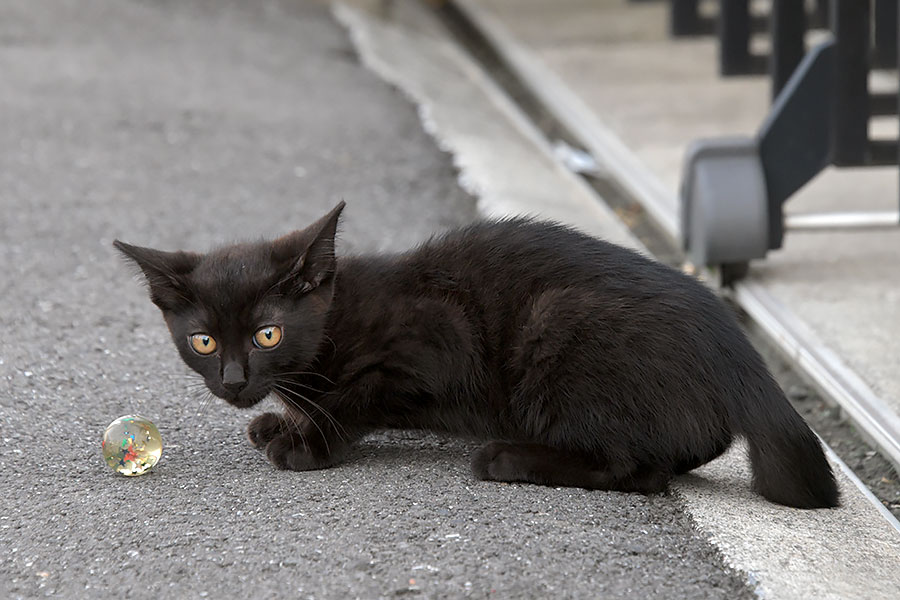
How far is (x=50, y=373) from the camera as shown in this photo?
330 centimetres

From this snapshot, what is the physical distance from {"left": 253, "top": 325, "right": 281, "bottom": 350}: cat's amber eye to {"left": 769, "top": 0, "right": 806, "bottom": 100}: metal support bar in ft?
9.56

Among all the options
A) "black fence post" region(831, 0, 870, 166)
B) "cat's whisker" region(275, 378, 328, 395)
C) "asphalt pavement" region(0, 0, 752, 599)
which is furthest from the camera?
"black fence post" region(831, 0, 870, 166)

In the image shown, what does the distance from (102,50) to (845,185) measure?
182 inches

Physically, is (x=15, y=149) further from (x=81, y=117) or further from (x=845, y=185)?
(x=845, y=185)

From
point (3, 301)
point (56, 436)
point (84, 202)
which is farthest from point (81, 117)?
point (56, 436)

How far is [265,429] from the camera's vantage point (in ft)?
9.48

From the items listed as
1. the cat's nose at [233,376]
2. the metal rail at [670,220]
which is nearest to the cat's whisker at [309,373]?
the cat's nose at [233,376]

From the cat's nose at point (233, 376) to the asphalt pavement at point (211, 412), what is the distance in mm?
235

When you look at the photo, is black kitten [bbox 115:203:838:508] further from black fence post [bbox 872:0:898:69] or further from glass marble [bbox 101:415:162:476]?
black fence post [bbox 872:0:898:69]

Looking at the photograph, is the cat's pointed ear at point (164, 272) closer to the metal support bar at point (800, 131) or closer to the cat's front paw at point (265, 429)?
the cat's front paw at point (265, 429)

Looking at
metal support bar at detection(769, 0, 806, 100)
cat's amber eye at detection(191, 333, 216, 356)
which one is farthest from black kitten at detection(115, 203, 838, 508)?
metal support bar at detection(769, 0, 806, 100)

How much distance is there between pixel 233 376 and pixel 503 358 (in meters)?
0.63

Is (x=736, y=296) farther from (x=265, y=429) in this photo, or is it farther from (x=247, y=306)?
(x=247, y=306)

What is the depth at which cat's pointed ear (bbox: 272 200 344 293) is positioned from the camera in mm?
2658
